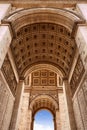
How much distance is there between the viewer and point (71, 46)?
9.68 meters

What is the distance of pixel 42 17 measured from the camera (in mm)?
9547

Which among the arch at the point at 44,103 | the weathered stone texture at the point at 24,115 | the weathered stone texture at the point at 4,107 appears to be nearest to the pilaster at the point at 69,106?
the weathered stone texture at the point at 4,107

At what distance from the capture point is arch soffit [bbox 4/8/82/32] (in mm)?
8664

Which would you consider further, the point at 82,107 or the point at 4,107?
the point at 4,107

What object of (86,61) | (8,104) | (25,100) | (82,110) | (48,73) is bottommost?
(82,110)

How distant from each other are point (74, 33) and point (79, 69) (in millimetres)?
2187

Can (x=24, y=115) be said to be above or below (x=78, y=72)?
below

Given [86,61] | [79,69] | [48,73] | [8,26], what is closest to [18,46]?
[8,26]

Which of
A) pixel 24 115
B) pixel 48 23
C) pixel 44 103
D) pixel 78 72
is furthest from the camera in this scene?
pixel 44 103

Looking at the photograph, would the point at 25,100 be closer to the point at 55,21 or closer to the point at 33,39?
the point at 33,39

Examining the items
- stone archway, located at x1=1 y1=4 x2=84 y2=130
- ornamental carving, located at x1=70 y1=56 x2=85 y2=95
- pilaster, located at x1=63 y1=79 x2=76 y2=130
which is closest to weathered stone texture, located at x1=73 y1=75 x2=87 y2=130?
pilaster, located at x1=63 y1=79 x2=76 y2=130

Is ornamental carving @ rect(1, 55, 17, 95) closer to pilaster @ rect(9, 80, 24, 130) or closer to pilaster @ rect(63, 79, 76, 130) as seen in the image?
pilaster @ rect(9, 80, 24, 130)

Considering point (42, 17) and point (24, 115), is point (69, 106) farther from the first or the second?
point (24, 115)

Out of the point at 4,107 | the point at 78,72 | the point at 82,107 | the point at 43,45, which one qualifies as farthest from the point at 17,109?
the point at 43,45
